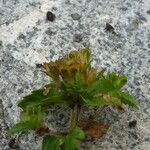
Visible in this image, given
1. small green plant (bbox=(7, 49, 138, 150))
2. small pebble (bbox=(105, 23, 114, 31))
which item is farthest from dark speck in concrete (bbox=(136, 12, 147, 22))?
small green plant (bbox=(7, 49, 138, 150))

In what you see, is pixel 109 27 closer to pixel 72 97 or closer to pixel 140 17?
pixel 140 17

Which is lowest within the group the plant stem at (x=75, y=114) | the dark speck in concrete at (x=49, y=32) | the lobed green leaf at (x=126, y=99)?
the plant stem at (x=75, y=114)

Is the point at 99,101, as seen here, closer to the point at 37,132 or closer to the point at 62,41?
the point at 37,132

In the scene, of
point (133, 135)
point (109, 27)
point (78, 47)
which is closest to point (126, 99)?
point (133, 135)

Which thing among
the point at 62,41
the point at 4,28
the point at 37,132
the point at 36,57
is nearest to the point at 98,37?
the point at 62,41

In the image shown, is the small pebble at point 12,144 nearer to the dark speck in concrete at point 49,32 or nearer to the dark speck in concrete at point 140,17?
the dark speck in concrete at point 49,32

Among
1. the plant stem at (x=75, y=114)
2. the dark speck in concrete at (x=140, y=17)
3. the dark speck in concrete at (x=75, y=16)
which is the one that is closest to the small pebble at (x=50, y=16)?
the dark speck in concrete at (x=75, y=16)
